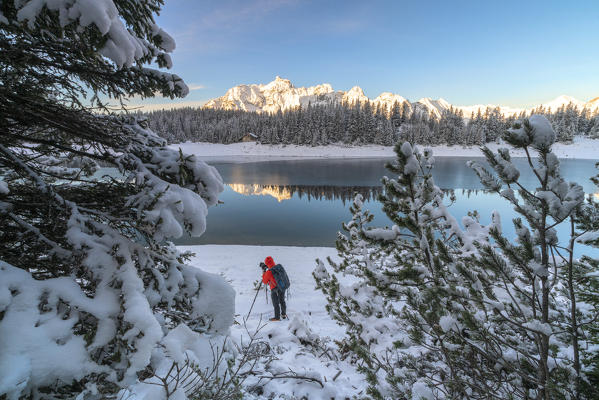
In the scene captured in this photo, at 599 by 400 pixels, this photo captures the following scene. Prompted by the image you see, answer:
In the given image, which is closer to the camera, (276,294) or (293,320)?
(293,320)

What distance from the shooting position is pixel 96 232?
→ 1.79 m

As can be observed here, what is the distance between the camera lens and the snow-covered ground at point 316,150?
180 ft

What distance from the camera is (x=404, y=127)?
2744 inches

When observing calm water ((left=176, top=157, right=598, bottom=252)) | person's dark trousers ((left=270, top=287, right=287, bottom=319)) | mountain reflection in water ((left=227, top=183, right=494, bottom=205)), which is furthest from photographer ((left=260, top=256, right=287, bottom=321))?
mountain reflection in water ((left=227, top=183, right=494, bottom=205))

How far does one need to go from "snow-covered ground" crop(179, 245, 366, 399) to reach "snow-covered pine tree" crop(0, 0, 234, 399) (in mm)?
2019

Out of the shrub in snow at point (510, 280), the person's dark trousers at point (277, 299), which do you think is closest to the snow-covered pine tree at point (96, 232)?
the shrub in snow at point (510, 280)

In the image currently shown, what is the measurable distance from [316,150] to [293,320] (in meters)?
60.4

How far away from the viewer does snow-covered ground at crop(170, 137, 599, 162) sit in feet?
180

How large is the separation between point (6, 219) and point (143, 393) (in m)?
1.59

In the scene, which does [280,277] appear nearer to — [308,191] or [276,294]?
[276,294]

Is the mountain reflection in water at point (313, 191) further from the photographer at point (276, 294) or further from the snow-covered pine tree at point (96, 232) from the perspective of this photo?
the snow-covered pine tree at point (96, 232)

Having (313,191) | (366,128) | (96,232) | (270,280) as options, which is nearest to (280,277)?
(270,280)

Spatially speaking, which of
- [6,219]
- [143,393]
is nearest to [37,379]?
[143,393]

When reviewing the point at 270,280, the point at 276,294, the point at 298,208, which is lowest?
the point at 298,208
